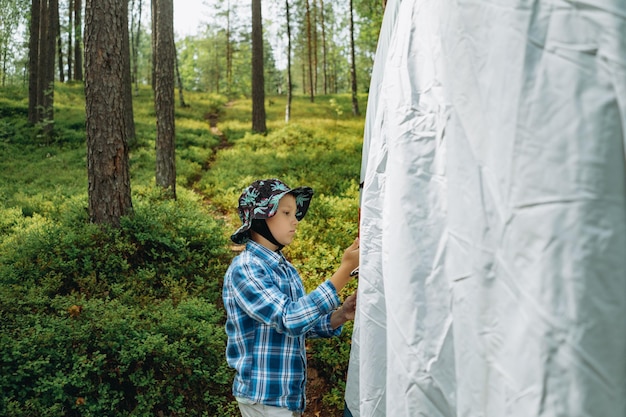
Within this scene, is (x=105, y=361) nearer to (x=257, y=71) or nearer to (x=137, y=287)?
(x=137, y=287)

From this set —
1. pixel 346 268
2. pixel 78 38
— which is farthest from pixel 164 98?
pixel 78 38

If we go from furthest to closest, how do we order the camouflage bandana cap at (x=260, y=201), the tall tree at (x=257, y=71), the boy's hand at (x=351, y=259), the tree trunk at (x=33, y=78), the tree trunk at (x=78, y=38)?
the tree trunk at (x=78, y=38) → the tree trunk at (x=33, y=78) → the tall tree at (x=257, y=71) → the camouflage bandana cap at (x=260, y=201) → the boy's hand at (x=351, y=259)

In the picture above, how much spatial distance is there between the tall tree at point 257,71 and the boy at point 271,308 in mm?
16335

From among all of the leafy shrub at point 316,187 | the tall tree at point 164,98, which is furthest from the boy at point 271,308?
the tall tree at point 164,98

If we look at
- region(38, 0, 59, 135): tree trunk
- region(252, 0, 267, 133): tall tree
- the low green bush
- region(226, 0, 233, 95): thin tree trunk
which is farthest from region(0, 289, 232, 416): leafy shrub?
region(226, 0, 233, 95): thin tree trunk

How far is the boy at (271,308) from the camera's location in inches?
85.0

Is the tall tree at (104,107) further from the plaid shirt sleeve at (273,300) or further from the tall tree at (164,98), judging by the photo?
the plaid shirt sleeve at (273,300)

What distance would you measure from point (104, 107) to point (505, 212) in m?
6.40

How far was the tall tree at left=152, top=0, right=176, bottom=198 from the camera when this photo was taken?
416 inches

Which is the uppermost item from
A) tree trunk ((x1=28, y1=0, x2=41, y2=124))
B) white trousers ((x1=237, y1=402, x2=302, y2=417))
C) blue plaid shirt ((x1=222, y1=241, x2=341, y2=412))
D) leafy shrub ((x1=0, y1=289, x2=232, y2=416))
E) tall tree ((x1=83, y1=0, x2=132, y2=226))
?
tree trunk ((x1=28, y1=0, x2=41, y2=124))

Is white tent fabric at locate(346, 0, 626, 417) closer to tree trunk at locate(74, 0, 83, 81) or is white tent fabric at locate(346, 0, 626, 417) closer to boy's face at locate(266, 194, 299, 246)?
boy's face at locate(266, 194, 299, 246)

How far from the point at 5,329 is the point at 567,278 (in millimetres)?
4760

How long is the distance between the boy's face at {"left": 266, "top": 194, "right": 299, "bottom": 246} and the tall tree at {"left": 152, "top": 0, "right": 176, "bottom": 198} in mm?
8537

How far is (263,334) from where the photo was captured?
234 cm
